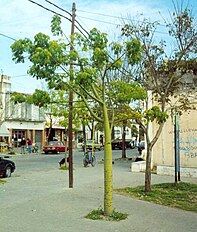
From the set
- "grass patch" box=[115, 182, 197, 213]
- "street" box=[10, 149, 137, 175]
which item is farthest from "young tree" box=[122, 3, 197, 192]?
"street" box=[10, 149, 137, 175]

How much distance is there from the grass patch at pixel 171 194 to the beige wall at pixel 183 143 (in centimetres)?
384

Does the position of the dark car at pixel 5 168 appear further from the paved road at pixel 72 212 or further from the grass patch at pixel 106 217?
the grass patch at pixel 106 217

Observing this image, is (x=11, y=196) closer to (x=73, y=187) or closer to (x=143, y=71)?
(x=73, y=187)

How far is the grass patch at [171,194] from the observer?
11.7 meters

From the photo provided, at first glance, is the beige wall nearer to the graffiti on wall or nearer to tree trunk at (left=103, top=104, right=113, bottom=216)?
the graffiti on wall

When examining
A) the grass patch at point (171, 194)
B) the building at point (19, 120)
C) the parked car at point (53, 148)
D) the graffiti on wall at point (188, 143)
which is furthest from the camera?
the building at point (19, 120)

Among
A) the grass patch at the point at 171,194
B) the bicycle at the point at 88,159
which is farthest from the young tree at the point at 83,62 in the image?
the bicycle at the point at 88,159

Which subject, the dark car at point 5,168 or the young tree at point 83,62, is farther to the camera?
the dark car at point 5,168

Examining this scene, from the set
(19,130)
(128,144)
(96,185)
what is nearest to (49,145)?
(19,130)

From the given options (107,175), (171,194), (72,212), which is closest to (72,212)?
(72,212)

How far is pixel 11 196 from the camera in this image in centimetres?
1285

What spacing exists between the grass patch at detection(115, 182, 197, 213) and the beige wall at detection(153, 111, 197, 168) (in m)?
3.84

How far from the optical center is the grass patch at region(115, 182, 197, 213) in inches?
462

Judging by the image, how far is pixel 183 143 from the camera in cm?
1981
